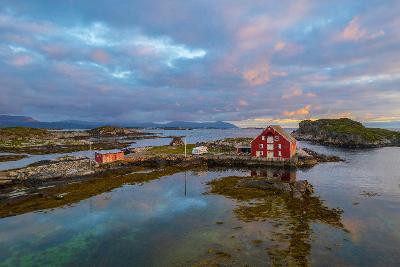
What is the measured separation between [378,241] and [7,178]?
61836 millimetres

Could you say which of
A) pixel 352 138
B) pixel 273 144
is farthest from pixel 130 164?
pixel 352 138

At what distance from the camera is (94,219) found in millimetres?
36844

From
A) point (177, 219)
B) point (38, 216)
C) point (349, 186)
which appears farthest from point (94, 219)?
point (349, 186)

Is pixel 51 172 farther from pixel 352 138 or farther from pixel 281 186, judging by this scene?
pixel 352 138

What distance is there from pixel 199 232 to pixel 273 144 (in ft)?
166

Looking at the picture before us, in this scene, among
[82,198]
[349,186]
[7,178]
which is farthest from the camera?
[7,178]

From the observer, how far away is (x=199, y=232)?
3216 cm

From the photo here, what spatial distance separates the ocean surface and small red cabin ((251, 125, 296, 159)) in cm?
2757

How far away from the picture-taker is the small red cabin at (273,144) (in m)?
77.4

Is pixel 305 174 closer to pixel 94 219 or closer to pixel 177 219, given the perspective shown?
pixel 177 219

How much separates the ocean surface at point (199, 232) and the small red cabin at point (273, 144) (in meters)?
27.6

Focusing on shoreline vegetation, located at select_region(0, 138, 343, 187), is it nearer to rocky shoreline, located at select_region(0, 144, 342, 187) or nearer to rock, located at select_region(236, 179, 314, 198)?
rocky shoreline, located at select_region(0, 144, 342, 187)

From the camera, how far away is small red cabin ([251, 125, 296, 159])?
3046 inches

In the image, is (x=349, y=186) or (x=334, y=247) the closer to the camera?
(x=334, y=247)
